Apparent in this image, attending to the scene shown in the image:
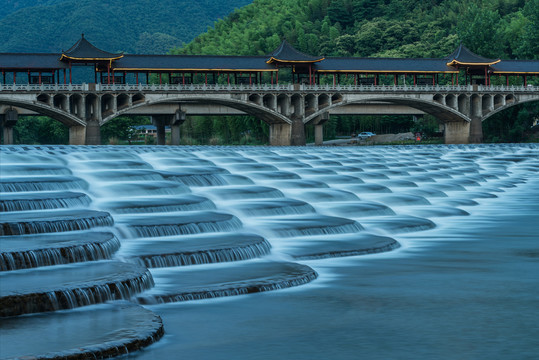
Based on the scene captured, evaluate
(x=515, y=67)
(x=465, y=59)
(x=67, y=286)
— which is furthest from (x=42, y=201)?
(x=515, y=67)

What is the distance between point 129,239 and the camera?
17.4 m

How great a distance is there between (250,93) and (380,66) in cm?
1523

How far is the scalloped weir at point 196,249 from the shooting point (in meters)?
15.1

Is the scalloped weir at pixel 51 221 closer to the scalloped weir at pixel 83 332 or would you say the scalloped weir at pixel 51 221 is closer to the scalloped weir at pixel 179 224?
the scalloped weir at pixel 179 224

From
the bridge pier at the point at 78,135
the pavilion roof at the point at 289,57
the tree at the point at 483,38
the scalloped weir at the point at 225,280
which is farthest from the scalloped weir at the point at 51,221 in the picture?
the tree at the point at 483,38

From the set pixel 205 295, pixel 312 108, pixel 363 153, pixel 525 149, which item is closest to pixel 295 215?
pixel 205 295

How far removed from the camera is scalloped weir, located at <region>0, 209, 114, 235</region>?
16.5 m

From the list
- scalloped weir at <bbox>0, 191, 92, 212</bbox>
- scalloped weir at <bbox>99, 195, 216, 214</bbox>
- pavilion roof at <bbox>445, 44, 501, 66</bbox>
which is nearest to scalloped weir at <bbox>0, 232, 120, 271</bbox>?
scalloped weir at <bbox>0, 191, 92, 212</bbox>

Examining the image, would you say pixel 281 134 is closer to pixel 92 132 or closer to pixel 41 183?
pixel 92 132

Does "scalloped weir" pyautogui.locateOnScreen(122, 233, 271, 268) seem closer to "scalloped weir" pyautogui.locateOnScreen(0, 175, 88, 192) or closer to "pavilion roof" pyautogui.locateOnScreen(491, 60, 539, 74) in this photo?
"scalloped weir" pyautogui.locateOnScreen(0, 175, 88, 192)

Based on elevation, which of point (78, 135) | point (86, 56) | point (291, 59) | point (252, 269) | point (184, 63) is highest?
point (86, 56)

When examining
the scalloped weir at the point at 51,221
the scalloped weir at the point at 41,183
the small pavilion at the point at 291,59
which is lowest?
the scalloped weir at the point at 51,221

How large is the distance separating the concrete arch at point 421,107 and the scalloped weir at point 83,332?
6454 centimetres

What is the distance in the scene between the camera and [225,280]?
13.9 metres
